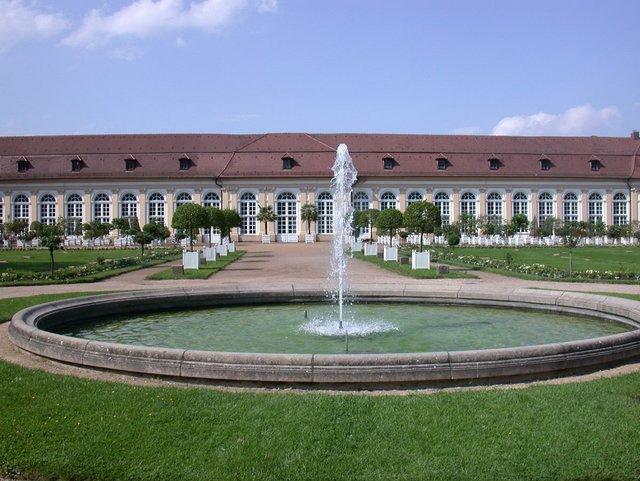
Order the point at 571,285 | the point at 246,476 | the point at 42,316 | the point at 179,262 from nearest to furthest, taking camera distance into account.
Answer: the point at 246,476
the point at 42,316
the point at 571,285
the point at 179,262

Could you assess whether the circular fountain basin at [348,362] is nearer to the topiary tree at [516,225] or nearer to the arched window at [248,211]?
the topiary tree at [516,225]

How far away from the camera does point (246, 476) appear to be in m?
4.84

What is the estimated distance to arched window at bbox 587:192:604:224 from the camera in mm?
62469

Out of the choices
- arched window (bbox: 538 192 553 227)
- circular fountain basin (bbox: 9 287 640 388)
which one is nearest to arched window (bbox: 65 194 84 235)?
A: arched window (bbox: 538 192 553 227)

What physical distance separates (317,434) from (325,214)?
55517 mm

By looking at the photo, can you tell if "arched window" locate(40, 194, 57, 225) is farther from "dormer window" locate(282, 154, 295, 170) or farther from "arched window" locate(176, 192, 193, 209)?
"dormer window" locate(282, 154, 295, 170)

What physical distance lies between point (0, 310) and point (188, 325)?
416 centimetres

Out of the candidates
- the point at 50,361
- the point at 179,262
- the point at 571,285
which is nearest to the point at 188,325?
the point at 50,361

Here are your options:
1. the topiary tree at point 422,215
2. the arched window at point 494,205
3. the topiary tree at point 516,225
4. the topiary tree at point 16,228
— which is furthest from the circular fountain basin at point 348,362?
the arched window at point 494,205

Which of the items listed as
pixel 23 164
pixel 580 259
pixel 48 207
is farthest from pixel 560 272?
pixel 23 164

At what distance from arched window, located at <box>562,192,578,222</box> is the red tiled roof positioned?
2.24 m

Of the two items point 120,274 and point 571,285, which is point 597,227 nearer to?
point 571,285

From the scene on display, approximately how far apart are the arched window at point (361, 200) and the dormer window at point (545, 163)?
17.0 meters

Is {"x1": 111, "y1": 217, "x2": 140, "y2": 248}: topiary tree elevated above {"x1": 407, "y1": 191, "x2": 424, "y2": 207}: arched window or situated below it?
below
